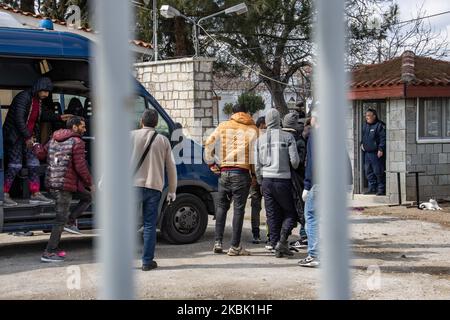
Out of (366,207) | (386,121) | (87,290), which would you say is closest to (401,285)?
(87,290)

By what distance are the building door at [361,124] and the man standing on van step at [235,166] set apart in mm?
6077

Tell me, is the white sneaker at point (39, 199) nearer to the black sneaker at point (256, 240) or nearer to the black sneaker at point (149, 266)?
the black sneaker at point (149, 266)

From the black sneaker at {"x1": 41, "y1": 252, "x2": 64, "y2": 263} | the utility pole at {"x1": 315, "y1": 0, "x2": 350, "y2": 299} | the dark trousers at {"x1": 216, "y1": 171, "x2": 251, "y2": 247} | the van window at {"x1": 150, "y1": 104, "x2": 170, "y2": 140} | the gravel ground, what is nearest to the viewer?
the utility pole at {"x1": 315, "y1": 0, "x2": 350, "y2": 299}

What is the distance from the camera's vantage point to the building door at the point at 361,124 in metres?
14.1

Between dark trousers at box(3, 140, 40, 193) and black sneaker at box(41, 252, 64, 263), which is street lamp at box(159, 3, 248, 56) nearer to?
dark trousers at box(3, 140, 40, 193)

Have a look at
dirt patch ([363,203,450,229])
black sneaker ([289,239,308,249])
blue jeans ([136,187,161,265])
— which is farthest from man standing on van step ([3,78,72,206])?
dirt patch ([363,203,450,229])

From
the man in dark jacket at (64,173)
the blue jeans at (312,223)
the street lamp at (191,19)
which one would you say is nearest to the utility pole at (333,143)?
the blue jeans at (312,223)

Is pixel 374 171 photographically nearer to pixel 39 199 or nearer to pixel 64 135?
pixel 39 199

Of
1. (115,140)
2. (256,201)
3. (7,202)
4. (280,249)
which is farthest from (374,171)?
(115,140)

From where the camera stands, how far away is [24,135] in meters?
8.37

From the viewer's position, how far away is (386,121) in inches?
537

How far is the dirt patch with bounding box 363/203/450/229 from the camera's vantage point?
11.3m

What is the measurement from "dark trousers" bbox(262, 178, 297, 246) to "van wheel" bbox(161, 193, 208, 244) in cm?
131

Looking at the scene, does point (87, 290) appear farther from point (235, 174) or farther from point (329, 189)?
point (329, 189)
